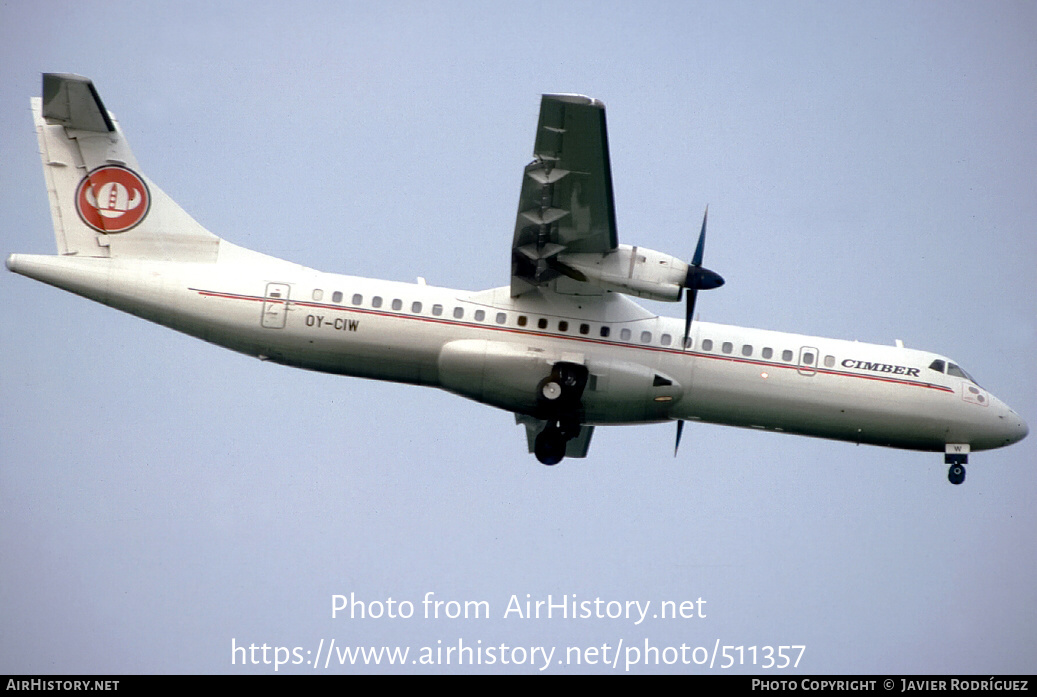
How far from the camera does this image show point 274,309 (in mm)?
24797

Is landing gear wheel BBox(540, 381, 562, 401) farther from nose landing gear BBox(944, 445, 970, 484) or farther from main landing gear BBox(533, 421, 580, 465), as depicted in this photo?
nose landing gear BBox(944, 445, 970, 484)

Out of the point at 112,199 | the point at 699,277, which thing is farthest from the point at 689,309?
the point at 112,199

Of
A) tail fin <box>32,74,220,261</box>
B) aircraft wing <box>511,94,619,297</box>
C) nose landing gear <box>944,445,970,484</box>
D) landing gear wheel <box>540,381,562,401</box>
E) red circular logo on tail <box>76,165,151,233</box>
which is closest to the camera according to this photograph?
aircraft wing <box>511,94,619,297</box>

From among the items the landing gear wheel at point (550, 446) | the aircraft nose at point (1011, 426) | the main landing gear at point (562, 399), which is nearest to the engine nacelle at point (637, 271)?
the main landing gear at point (562, 399)

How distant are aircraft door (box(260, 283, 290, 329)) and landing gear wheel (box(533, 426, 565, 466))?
19.3 ft

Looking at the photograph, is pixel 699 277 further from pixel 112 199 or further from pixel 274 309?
pixel 112 199

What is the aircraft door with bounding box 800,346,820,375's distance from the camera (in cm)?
2570

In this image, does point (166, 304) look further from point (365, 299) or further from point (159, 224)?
point (365, 299)

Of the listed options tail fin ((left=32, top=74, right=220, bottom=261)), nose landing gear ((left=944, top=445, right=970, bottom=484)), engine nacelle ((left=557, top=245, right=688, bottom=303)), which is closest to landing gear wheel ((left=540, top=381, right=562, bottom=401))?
engine nacelle ((left=557, top=245, right=688, bottom=303))
